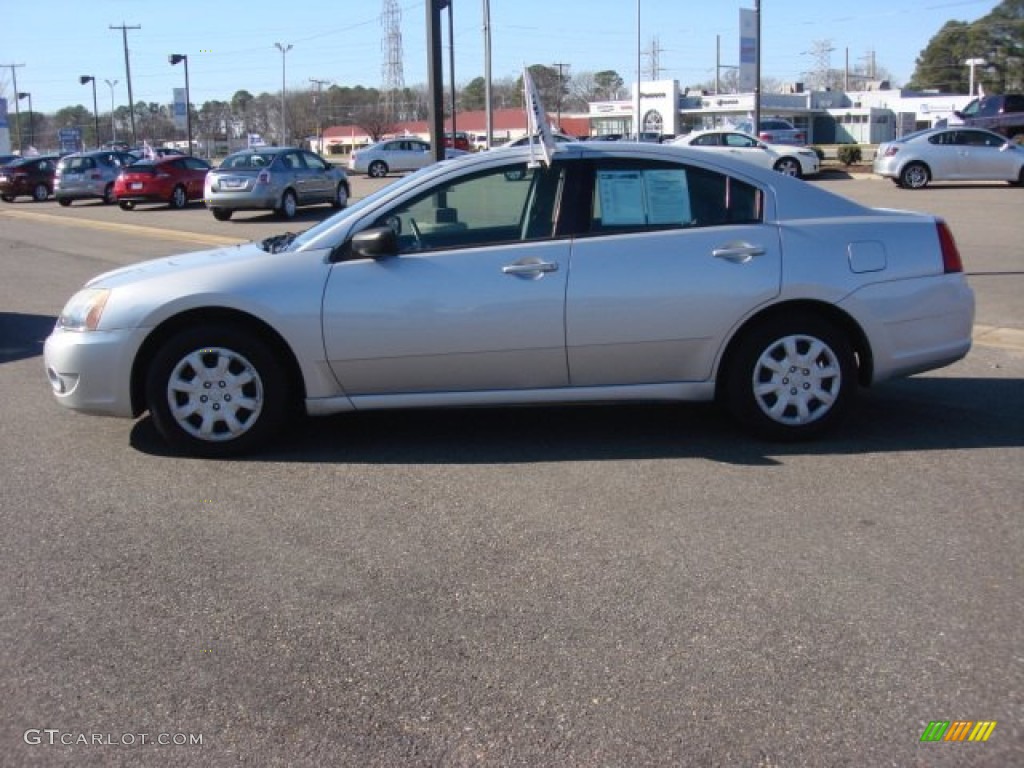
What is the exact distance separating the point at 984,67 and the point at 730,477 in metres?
110

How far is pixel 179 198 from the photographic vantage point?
29.1 meters

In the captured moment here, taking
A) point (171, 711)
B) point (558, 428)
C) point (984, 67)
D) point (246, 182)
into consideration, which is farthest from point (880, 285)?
point (984, 67)

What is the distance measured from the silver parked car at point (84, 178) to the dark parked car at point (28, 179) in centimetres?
382

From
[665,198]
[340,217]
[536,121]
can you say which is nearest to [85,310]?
[340,217]

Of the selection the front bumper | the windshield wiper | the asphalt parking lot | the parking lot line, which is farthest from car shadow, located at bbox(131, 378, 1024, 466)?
the parking lot line

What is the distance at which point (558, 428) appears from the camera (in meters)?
6.25

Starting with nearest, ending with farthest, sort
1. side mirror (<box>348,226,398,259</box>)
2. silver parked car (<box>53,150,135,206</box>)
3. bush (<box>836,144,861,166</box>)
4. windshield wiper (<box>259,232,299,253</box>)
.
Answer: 1. side mirror (<box>348,226,398,259</box>)
2. windshield wiper (<box>259,232,299,253</box>)
3. silver parked car (<box>53,150,135,206</box>)
4. bush (<box>836,144,861,166</box>)

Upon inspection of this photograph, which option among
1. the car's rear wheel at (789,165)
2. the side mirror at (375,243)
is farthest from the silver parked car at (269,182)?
the side mirror at (375,243)

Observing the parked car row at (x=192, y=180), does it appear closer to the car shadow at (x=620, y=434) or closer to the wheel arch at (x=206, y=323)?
the car shadow at (x=620, y=434)

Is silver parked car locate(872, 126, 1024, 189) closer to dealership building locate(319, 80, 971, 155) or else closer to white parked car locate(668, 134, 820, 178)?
white parked car locate(668, 134, 820, 178)

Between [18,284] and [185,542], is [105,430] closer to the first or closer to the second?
[185,542]

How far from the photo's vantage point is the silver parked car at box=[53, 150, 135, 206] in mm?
31812

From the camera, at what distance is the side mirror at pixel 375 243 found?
5441 mm

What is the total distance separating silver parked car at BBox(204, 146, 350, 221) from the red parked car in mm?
5447
